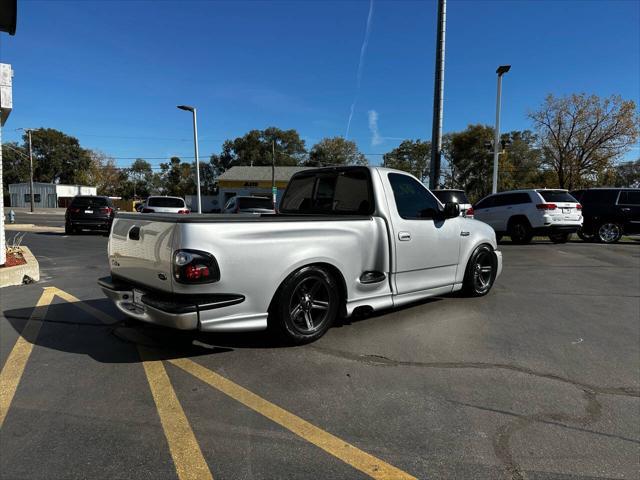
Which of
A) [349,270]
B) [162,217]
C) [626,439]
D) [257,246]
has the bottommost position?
[626,439]

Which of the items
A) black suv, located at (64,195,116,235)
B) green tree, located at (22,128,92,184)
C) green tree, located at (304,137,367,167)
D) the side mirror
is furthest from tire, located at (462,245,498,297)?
green tree, located at (22,128,92,184)

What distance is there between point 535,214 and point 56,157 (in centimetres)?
9209

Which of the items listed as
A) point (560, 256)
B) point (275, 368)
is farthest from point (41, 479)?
point (560, 256)

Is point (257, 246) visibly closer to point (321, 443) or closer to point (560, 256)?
point (321, 443)

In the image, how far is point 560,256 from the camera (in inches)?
440

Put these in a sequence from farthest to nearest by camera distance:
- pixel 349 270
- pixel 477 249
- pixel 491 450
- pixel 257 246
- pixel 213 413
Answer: pixel 477 249
pixel 349 270
pixel 257 246
pixel 213 413
pixel 491 450

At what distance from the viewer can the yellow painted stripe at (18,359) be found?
3.19m

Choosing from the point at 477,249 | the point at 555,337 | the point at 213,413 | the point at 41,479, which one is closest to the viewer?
the point at 41,479

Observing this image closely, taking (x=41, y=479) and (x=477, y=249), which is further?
(x=477, y=249)

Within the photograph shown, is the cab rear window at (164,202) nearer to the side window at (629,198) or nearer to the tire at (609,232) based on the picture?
the tire at (609,232)

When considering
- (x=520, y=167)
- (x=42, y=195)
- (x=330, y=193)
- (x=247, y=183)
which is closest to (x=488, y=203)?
(x=330, y=193)

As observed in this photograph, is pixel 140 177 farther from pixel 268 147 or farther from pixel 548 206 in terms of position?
pixel 548 206

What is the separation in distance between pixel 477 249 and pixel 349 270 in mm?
2626

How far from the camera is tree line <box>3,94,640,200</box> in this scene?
104 feet
